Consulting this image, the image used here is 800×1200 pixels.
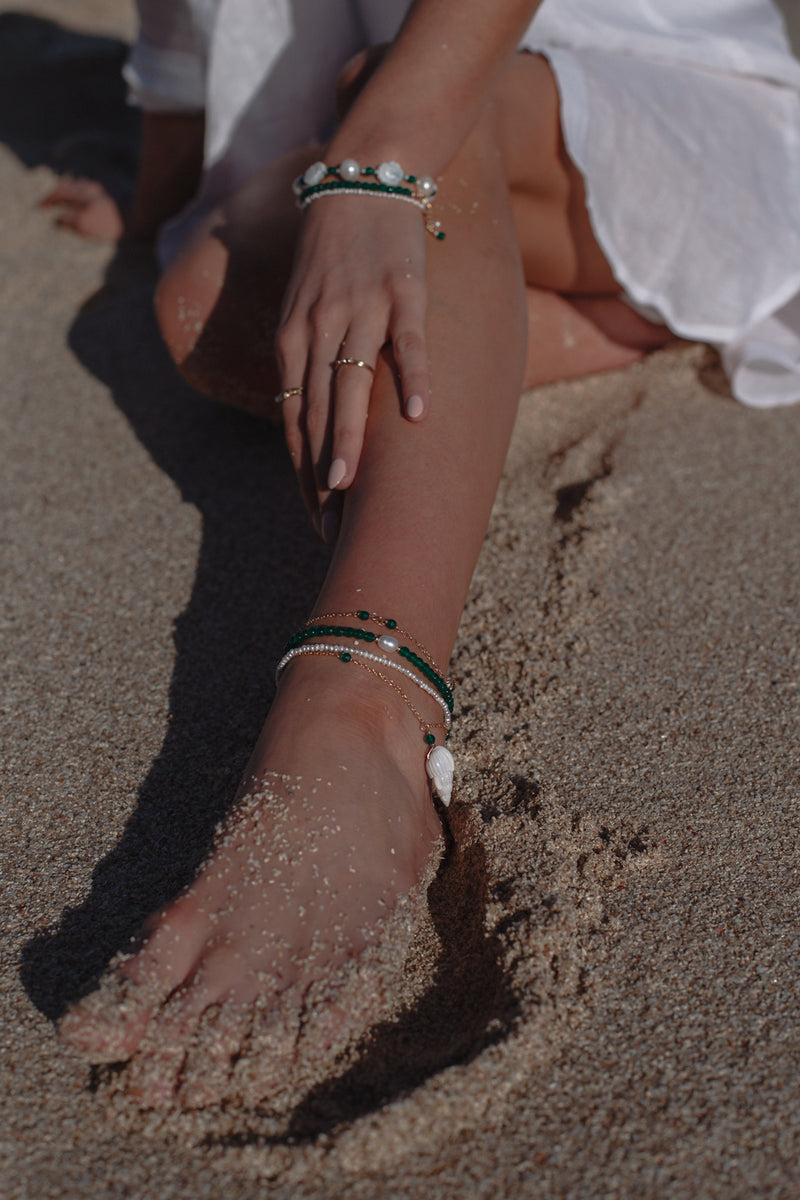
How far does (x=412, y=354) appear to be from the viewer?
3.68 feet

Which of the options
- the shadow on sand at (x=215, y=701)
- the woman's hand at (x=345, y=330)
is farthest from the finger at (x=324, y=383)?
the shadow on sand at (x=215, y=701)

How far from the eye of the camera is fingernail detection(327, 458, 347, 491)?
111 centimetres

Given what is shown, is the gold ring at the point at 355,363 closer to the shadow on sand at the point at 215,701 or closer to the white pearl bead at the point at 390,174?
the white pearl bead at the point at 390,174

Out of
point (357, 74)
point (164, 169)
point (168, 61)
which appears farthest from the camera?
point (164, 169)

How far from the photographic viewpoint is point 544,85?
1498 mm

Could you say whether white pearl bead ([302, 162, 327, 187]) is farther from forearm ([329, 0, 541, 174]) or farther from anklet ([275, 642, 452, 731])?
anklet ([275, 642, 452, 731])

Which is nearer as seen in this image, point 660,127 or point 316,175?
point 316,175

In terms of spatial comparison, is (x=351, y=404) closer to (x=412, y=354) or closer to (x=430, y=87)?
(x=412, y=354)

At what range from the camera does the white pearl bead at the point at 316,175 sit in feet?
4.06

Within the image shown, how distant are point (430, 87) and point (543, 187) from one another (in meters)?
0.36

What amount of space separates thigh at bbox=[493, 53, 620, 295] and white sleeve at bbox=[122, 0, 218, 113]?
747 mm

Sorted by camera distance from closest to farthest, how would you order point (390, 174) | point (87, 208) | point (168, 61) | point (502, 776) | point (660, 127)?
1. point (502, 776)
2. point (390, 174)
3. point (660, 127)
4. point (168, 61)
5. point (87, 208)

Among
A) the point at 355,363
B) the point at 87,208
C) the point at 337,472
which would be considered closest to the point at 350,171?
the point at 355,363

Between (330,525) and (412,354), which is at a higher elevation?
(412,354)
